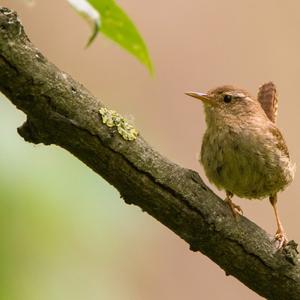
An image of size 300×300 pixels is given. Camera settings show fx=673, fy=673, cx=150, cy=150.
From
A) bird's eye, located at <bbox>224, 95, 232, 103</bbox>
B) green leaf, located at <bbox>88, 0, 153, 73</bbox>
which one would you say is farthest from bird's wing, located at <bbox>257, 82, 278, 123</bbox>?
green leaf, located at <bbox>88, 0, 153, 73</bbox>

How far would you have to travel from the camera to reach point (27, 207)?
5.52 feet

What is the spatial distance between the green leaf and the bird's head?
2692 millimetres

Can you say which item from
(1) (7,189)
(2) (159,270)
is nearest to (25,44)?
(1) (7,189)

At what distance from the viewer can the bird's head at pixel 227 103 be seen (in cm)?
376

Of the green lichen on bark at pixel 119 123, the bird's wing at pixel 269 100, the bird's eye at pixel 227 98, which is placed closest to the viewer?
the green lichen on bark at pixel 119 123

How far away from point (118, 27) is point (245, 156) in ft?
7.75

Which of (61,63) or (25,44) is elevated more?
(61,63)

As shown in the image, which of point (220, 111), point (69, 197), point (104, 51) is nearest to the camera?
point (69, 197)

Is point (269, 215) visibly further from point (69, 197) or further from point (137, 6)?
point (69, 197)

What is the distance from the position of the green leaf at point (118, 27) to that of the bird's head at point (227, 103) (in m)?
2.69

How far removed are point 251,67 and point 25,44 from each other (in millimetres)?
4496

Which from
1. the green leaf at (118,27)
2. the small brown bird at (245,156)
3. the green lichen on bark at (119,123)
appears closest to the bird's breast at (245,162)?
the small brown bird at (245,156)

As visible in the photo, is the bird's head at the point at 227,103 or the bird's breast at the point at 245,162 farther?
the bird's head at the point at 227,103

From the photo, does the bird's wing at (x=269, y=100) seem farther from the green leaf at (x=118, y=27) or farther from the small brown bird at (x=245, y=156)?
the green leaf at (x=118, y=27)
